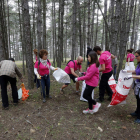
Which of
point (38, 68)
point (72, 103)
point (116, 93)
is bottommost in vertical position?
point (72, 103)

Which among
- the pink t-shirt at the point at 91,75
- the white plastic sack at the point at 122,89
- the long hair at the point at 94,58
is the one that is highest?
the long hair at the point at 94,58

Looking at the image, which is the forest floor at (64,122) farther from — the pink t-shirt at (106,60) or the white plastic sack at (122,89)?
the pink t-shirt at (106,60)

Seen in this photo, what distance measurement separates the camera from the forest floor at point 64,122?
253 centimetres

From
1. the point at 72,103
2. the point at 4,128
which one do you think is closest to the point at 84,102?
the point at 72,103

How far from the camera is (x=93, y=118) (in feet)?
10.5

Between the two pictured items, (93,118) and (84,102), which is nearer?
(93,118)

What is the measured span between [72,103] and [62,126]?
135cm

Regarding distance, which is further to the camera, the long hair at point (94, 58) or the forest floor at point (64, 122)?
the long hair at point (94, 58)

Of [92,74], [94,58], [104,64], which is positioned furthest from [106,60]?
[92,74]

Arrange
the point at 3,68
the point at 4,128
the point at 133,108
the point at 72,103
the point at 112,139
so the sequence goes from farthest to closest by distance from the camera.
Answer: the point at 72,103 → the point at 133,108 → the point at 3,68 → the point at 4,128 → the point at 112,139

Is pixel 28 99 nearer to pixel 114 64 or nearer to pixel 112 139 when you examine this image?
pixel 112 139

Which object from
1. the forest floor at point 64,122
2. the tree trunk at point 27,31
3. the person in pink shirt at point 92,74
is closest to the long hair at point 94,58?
the person in pink shirt at point 92,74

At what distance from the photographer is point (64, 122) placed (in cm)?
301

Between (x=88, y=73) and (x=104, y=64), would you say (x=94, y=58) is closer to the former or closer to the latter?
(x=88, y=73)
